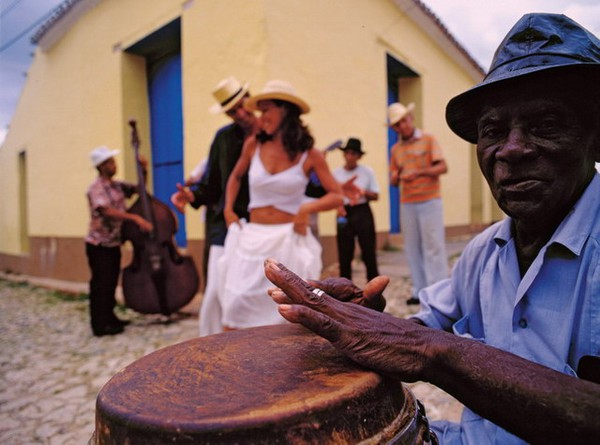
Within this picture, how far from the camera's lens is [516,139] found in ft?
3.06

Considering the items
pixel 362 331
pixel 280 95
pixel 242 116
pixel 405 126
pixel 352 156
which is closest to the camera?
pixel 362 331

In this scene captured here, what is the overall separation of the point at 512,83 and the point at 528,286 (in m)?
0.47

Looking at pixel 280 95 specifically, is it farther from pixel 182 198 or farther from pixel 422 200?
pixel 422 200

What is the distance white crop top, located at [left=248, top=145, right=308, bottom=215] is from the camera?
2.87m

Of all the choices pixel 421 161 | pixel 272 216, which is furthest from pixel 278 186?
pixel 421 161

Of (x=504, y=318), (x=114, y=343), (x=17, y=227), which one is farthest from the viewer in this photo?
(x=17, y=227)

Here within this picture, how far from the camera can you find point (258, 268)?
2783mm

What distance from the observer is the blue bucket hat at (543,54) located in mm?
890

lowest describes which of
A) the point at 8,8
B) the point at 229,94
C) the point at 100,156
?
the point at 100,156

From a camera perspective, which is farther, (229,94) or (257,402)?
(229,94)

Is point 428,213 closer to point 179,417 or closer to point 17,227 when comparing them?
point 179,417

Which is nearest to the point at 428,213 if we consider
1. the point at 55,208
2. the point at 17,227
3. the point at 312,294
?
the point at 312,294

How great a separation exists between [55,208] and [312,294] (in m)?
9.92

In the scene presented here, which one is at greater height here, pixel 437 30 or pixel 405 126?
pixel 437 30
